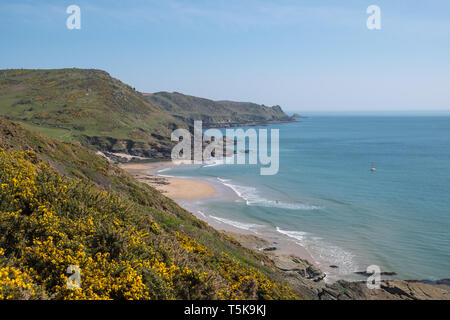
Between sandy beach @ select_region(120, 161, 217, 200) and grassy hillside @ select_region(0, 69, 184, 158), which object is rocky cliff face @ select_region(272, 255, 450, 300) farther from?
grassy hillside @ select_region(0, 69, 184, 158)

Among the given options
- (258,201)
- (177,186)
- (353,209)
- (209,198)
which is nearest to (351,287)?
(353,209)

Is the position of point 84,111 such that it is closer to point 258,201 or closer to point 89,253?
point 258,201

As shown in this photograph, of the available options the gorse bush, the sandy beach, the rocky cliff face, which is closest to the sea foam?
the sandy beach

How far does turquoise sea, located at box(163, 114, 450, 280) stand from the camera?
27.3 metres

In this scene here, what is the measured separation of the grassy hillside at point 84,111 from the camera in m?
86.4

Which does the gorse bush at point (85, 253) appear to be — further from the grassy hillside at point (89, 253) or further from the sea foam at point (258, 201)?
the sea foam at point (258, 201)

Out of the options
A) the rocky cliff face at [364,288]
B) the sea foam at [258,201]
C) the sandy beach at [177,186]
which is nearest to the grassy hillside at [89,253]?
the rocky cliff face at [364,288]

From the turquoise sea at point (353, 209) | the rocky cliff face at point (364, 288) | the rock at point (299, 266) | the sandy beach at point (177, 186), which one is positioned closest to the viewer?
the rocky cliff face at point (364, 288)

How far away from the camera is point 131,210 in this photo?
1079 cm

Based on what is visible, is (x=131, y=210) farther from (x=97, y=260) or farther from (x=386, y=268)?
(x=386, y=268)

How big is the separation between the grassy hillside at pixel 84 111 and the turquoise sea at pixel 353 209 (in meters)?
26.9

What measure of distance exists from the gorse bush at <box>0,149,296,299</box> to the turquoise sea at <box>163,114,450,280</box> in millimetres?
19208

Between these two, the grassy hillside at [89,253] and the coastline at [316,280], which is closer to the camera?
the grassy hillside at [89,253]

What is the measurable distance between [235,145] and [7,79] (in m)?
95.1
